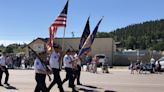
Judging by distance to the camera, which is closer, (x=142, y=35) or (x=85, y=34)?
(x=85, y=34)

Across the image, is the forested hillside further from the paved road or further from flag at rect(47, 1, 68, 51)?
flag at rect(47, 1, 68, 51)

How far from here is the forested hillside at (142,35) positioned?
6304 inches

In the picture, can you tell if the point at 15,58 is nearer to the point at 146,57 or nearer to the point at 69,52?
the point at 146,57

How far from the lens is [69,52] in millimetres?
17578

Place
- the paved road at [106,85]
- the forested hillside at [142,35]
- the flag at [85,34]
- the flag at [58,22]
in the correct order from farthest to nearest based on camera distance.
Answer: the forested hillside at [142,35], the flag at [85,34], the paved road at [106,85], the flag at [58,22]

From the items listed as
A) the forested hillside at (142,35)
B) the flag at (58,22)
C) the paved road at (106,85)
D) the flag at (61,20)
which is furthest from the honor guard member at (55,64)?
the forested hillside at (142,35)

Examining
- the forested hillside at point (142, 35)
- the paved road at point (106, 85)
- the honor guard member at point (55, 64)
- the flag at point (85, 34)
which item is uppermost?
the forested hillside at point (142, 35)

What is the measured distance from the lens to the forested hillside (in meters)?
160

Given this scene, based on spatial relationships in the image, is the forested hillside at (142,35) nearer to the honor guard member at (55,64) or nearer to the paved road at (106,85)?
the paved road at (106,85)

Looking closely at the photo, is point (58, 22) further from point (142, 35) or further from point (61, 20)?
point (142, 35)

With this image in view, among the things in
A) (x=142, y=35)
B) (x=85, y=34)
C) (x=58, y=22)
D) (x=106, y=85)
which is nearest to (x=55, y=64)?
(x=58, y=22)

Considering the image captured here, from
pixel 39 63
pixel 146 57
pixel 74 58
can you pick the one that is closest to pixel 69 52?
pixel 74 58

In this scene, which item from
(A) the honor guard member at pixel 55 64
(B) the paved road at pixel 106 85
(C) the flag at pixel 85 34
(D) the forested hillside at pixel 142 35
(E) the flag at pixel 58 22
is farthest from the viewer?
(D) the forested hillside at pixel 142 35

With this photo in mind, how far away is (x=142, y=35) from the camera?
181 metres
